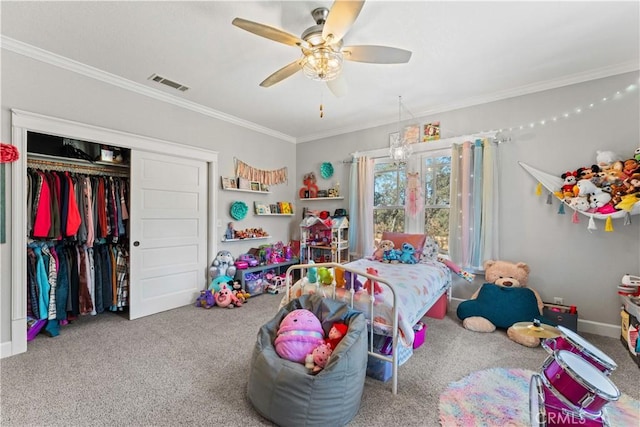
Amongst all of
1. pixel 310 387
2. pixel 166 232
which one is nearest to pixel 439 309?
pixel 310 387

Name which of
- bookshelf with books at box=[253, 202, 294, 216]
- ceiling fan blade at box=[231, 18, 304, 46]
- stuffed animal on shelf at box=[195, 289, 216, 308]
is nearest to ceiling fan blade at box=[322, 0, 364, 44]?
ceiling fan blade at box=[231, 18, 304, 46]

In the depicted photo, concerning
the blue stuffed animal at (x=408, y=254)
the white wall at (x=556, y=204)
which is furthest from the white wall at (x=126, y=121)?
the white wall at (x=556, y=204)

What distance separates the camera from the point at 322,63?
205cm

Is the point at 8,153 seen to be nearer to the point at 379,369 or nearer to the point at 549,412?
the point at 379,369

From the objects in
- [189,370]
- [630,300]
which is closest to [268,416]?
[189,370]

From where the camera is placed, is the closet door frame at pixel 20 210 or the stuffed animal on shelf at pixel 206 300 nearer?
the closet door frame at pixel 20 210

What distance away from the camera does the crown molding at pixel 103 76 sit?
245 centimetres

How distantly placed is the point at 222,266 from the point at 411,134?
3361 mm

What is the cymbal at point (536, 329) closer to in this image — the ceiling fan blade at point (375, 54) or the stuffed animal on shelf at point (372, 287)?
the stuffed animal on shelf at point (372, 287)

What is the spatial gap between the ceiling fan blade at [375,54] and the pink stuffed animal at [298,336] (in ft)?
6.37

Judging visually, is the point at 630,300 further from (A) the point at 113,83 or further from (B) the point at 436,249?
(A) the point at 113,83

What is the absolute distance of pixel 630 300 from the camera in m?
2.52

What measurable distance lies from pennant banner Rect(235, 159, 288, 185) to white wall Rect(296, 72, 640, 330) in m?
3.05

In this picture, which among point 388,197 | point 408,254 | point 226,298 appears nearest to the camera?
point 408,254
